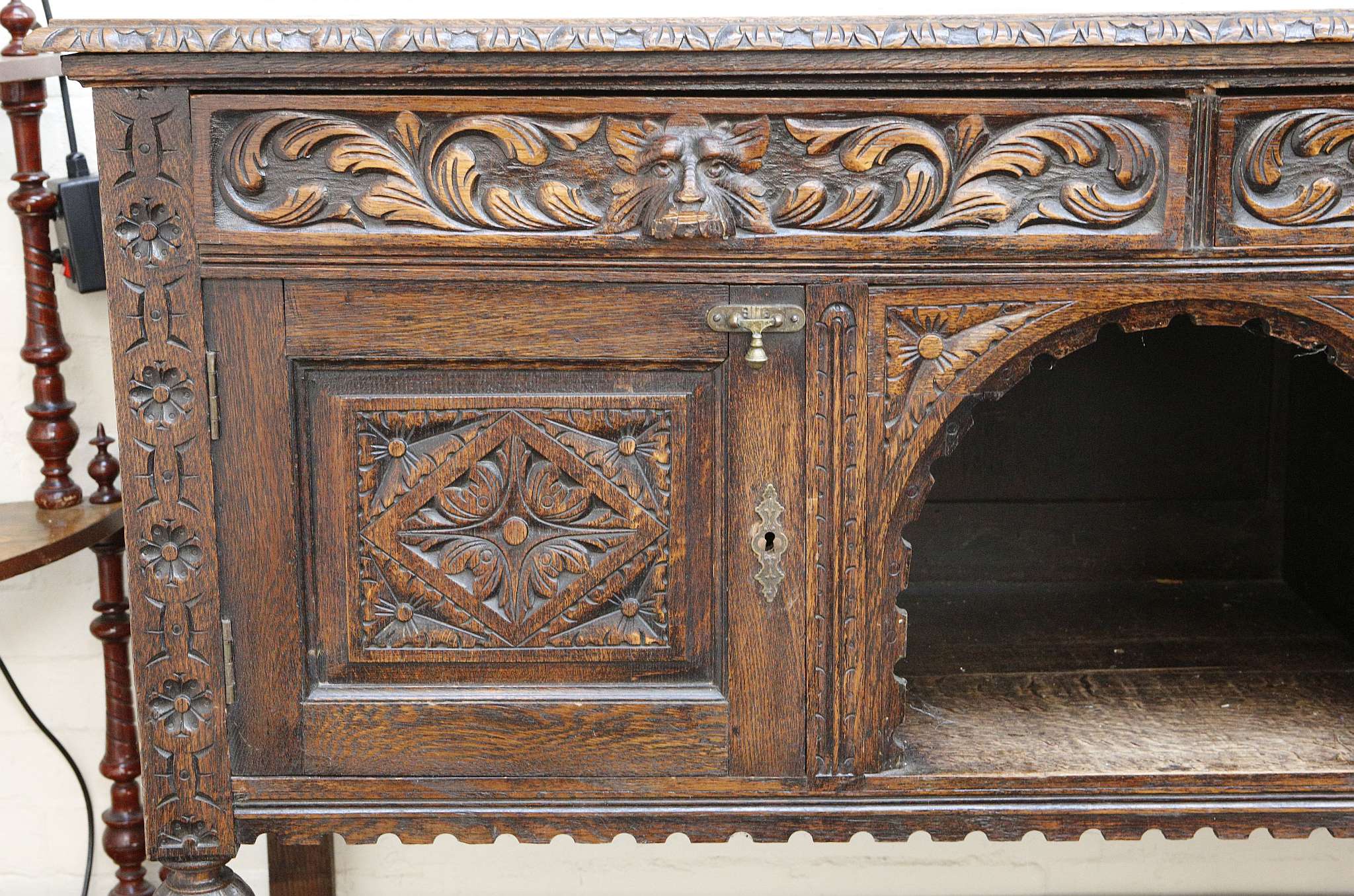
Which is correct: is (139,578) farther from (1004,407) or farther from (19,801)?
(1004,407)

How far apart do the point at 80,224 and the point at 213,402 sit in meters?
0.57

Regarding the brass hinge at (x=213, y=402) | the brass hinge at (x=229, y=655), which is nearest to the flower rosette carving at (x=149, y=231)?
the brass hinge at (x=213, y=402)

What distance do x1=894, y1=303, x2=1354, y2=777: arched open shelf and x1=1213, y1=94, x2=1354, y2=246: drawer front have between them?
384 millimetres

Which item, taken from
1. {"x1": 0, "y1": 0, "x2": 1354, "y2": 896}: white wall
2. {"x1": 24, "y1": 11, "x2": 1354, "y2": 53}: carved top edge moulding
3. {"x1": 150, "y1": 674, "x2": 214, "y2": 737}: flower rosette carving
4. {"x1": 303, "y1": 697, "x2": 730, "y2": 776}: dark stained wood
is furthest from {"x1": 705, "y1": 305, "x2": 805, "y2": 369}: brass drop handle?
{"x1": 0, "y1": 0, "x2": 1354, "y2": 896}: white wall

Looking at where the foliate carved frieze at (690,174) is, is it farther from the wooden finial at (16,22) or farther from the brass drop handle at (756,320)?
the wooden finial at (16,22)

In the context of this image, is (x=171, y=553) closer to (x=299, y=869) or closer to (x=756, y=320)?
(x=756, y=320)

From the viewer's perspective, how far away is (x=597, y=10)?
179cm

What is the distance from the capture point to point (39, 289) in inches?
63.8

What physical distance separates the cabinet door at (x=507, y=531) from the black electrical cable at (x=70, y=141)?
0.59 meters

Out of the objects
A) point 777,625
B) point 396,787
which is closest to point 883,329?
point 777,625

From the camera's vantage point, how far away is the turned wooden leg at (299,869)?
1.89 m

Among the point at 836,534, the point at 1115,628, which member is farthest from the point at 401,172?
the point at 1115,628

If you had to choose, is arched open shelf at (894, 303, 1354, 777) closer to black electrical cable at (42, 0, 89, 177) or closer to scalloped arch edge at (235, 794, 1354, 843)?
scalloped arch edge at (235, 794, 1354, 843)

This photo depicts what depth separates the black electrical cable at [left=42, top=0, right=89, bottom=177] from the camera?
64.2 inches
